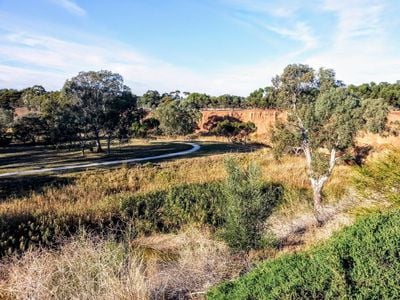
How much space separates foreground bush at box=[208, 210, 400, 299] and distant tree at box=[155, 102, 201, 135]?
149 feet

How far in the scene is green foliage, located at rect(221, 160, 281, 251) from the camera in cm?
1032

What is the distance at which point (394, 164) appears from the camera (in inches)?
280

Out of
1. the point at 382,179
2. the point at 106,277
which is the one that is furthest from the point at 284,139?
the point at 106,277

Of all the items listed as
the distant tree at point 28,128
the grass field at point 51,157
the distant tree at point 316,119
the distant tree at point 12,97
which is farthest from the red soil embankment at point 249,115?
the distant tree at point 12,97

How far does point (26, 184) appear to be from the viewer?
20062mm

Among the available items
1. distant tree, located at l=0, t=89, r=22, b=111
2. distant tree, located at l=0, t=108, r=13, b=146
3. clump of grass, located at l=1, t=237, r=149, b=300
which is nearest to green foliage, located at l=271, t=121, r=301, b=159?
clump of grass, located at l=1, t=237, r=149, b=300

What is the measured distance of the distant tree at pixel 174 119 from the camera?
4988 centimetres

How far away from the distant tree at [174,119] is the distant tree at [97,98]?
16222mm

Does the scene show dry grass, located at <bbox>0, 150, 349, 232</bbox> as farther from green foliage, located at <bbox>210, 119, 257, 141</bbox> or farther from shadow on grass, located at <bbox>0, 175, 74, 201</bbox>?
green foliage, located at <bbox>210, 119, 257, 141</bbox>

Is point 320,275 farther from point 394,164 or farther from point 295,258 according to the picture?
point 394,164

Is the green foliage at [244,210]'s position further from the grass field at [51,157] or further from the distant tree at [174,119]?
the distant tree at [174,119]

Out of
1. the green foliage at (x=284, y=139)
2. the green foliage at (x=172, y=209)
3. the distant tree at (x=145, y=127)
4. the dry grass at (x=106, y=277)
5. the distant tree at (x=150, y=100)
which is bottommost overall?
the green foliage at (x=172, y=209)

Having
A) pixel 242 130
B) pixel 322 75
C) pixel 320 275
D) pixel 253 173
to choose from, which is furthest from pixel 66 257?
pixel 242 130

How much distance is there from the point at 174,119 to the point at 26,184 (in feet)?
104
